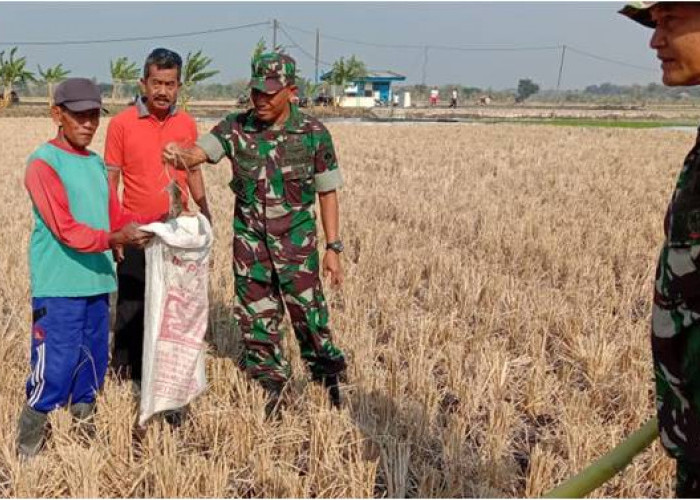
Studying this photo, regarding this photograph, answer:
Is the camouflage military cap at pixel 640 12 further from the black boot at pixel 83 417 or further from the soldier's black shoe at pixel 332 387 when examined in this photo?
the black boot at pixel 83 417

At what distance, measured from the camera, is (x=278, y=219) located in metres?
3.38

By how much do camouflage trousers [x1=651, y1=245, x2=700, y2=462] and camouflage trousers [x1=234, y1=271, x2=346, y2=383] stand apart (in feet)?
6.52

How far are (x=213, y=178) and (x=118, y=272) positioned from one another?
886 cm

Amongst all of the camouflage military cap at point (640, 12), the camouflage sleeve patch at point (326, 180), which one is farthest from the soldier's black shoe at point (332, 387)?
the camouflage military cap at point (640, 12)

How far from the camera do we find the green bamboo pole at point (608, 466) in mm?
1743

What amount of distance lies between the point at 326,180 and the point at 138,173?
0.91 metres

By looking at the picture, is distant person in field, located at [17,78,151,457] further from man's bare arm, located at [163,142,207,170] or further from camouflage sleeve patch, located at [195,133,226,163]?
camouflage sleeve patch, located at [195,133,226,163]

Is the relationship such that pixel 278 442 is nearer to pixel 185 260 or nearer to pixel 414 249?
pixel 185 260

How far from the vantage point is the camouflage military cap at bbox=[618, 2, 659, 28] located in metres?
1.56

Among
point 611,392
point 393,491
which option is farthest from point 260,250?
point 611,392

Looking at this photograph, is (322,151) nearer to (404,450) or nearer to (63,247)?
(63,247)

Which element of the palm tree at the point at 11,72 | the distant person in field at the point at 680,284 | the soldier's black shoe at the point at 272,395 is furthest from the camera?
the palm tree at the point at 11,72

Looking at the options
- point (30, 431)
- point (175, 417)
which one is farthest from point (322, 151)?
point (30, 431)

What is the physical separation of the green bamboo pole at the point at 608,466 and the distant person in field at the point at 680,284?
0.35 ft
